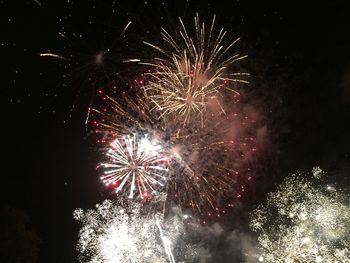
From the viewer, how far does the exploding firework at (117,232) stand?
73.0ft

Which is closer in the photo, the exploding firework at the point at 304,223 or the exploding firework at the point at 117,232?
the exploding firework at the point at 117,232

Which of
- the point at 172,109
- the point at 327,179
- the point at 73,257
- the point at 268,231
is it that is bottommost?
the point at 73,257

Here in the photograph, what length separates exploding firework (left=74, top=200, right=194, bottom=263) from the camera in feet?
73.0

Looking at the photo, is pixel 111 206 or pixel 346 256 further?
pixel 346 256

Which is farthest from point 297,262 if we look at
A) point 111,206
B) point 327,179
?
point 111,206

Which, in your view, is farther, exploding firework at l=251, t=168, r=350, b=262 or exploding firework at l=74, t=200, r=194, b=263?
exploding firework at l=251, t=168, r=350, b=262

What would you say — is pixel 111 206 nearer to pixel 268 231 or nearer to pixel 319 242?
pixel 268 231

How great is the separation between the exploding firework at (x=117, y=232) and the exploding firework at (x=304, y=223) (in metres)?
6.68

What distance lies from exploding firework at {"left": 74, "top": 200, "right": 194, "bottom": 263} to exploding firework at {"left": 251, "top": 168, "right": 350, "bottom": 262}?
6.68 m

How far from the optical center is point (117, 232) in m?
22.4

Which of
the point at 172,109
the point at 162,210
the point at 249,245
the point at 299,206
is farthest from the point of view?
the point at 249,245

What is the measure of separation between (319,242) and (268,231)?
3.15 metres

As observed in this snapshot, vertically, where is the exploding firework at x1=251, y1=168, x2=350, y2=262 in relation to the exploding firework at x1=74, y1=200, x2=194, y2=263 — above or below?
above

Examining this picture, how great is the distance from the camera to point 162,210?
21516mm
